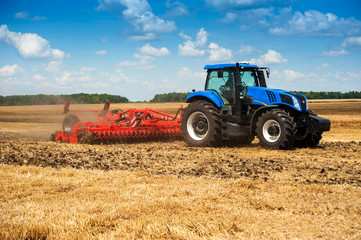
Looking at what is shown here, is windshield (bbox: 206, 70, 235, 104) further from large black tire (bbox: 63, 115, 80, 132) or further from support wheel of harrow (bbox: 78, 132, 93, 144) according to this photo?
large black tire (bbox: 63, 115, 80, 132)

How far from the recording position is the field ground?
421 cm

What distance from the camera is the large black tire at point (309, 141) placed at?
10920 millimetres

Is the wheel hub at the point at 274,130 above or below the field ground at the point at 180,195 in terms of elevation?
above

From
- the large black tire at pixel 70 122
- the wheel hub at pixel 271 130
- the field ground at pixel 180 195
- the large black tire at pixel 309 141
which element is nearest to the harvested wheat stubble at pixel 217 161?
the field ground at pixel 180 195

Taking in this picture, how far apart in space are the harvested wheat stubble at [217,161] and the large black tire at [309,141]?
0.80ft

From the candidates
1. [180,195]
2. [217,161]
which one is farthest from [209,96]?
[180,195]

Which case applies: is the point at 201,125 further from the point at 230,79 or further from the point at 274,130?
the point at 274,130

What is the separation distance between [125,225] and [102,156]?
5.24 m

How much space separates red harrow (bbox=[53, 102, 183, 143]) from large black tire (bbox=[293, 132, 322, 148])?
3806 mm

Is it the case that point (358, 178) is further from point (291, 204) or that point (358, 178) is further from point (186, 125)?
point (186, 125)

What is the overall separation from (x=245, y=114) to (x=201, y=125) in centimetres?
136

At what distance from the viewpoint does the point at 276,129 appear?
10.1 metres

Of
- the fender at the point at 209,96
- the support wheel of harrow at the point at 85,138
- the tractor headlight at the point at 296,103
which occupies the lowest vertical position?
the support wheel of harrow at the point at 85,138

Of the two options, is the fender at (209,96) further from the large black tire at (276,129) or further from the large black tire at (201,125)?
the large black tire at (276,129)
